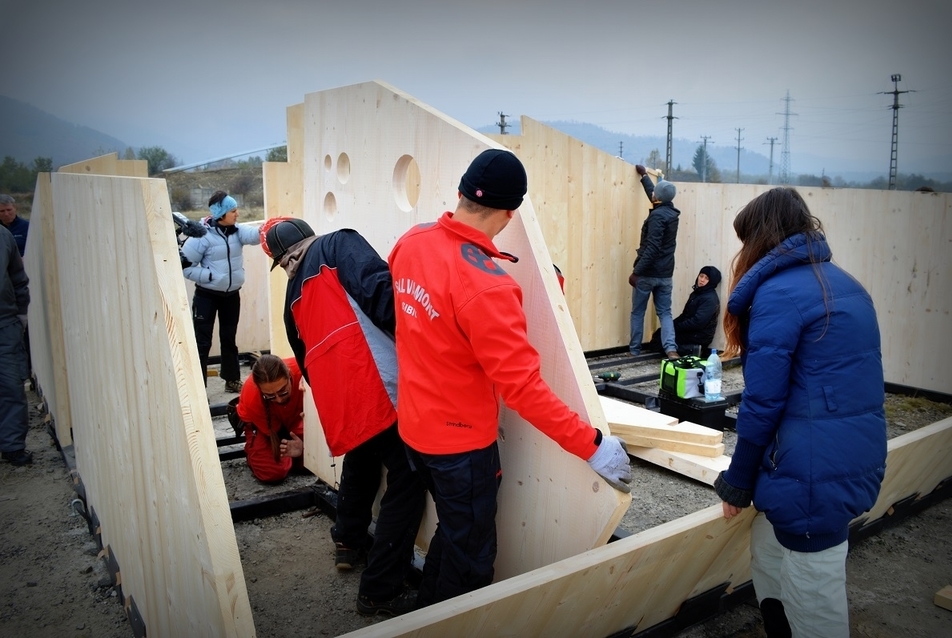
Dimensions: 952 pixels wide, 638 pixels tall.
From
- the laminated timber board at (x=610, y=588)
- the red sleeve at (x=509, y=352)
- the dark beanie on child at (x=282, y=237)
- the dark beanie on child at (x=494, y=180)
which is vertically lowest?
the laminated timber board at (x=610, y=588)

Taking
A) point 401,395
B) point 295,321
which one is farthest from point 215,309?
point 401,395

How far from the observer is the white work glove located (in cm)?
237

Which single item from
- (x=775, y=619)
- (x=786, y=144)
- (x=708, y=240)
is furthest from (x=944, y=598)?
(x=786, y=144)

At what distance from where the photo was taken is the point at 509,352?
2178 millimetres

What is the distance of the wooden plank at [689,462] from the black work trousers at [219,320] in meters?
4.05

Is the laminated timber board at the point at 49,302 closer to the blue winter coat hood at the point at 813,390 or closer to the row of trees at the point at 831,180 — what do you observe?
the blue winter coat hood at the point at 813,390

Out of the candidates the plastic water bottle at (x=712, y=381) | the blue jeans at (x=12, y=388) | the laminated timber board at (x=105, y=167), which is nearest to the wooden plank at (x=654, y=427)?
the plastic water bottle at (x=712, y=381)

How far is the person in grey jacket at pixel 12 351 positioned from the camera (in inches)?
193

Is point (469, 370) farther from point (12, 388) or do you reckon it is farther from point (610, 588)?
point (12, 388)

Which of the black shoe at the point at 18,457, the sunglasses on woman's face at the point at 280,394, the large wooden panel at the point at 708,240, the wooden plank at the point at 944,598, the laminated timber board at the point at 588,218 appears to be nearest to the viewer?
the wooden plank at the point at 944,598

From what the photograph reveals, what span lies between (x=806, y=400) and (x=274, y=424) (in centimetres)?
340

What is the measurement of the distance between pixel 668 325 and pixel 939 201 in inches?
118

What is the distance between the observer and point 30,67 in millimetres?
11242

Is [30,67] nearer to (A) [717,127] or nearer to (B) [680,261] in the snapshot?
(B) [680,261]
